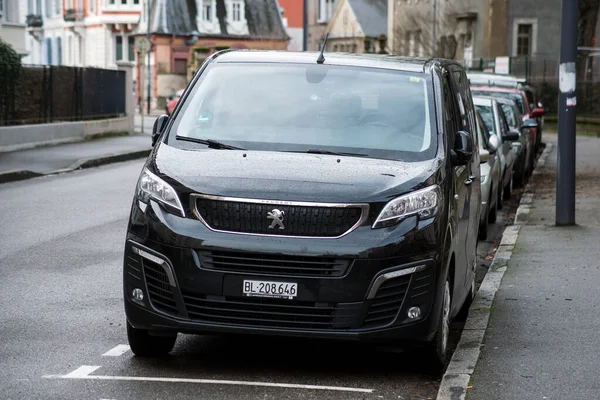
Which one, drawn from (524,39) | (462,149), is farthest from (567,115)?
(524,39)

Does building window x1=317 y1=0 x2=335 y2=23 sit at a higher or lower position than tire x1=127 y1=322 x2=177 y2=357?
higher

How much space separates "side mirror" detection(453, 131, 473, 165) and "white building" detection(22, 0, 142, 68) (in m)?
77.0

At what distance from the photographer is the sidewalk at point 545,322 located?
6945 millimetres

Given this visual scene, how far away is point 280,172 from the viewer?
23.1 ft

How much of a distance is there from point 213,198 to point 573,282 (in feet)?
15.2

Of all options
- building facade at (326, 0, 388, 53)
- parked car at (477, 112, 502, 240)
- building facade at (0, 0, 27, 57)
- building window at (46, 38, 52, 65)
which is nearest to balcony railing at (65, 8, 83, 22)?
building window at (46, 38, 52, 65)

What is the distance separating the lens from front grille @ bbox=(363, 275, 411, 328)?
685cm

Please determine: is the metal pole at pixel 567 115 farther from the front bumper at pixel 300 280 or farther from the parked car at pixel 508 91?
the parked car at pixel 508 91

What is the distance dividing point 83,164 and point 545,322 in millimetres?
18287

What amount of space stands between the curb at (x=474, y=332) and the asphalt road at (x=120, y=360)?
0.45 ft

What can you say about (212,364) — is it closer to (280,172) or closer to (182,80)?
(280,172)

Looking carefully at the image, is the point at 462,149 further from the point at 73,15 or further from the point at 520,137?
the point at 73,15

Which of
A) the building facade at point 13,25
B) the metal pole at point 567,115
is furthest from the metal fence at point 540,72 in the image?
the metal pole at point 567,115

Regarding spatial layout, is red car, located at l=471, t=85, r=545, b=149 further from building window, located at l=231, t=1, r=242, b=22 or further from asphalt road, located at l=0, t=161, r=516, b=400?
building window, located at l=231, t=1, r=242, b=22
